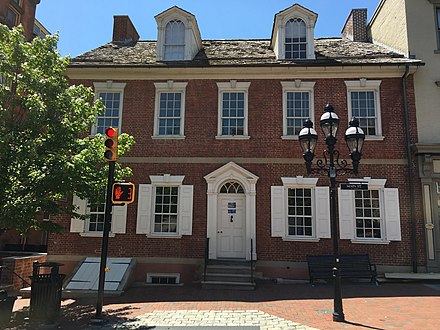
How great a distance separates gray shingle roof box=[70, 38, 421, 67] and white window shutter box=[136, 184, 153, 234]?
4.63 metres

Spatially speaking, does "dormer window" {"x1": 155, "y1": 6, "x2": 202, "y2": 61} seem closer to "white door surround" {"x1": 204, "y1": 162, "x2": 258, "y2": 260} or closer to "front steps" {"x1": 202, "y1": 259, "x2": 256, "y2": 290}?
"white door surround" {"x1": 204, "y1": 162, "x2": 258, "y2": 260}

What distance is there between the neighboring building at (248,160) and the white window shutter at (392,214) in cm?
3

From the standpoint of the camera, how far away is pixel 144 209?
41.7 feet

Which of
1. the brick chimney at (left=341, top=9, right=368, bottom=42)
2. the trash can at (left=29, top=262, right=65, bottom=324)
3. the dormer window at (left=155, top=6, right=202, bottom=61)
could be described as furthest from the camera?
the brick chimney at (left=341, top=9, right=368, bottom=42)

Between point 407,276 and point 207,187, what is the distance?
6.97m

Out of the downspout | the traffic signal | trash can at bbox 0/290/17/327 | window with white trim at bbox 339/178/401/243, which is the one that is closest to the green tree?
the traffic signal

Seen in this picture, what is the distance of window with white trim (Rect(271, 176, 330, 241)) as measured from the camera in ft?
40.1

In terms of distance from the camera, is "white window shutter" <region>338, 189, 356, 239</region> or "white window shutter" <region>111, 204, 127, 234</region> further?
"white window shutter" <region>111, 204, 127, 234</region>

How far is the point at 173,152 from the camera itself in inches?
515

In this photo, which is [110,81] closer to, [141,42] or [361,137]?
[141,42]

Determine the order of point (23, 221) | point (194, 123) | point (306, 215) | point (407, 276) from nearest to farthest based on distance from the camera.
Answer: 1. point (23, 221)
2. point (407, 276)
3. point (306, 215)
4. point (194, 123)

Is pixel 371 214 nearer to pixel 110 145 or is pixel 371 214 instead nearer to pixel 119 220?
pixel 119 220

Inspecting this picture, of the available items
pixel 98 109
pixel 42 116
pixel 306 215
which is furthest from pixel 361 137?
pixel 42 116

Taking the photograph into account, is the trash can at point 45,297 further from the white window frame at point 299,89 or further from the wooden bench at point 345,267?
the white window frame at point 299,89
